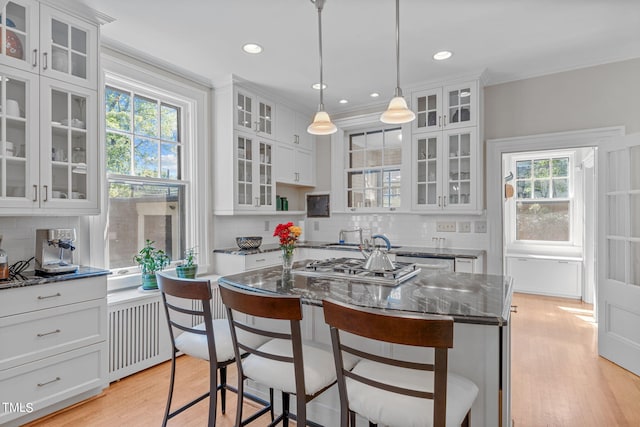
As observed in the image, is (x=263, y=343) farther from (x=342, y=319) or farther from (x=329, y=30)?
(x=329, y=30)

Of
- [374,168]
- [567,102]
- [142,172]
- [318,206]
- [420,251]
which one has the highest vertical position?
[567,102]

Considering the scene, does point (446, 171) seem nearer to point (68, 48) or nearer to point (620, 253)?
point (620, 253)

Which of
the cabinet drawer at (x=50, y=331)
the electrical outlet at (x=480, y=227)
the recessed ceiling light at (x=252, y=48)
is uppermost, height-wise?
the recessed ceiling light at (x=252, y=48)

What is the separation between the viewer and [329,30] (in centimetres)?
281

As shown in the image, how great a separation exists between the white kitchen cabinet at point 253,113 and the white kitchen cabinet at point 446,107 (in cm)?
176

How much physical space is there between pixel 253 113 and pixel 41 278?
106 inches

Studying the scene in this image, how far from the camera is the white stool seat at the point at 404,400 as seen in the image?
4.05ft

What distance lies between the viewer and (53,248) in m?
2.50

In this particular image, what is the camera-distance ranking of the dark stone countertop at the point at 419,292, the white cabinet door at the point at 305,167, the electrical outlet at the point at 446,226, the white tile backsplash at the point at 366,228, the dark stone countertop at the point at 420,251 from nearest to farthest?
1. the dark stone countertop at the point at 419,292
2. the dark stone countertop at the point at 420,251
3. the white tile backsplash at the point at 366,228
4. the electrical outlet at the point at 446,226
5. the white cabinet door at the point at 305,167

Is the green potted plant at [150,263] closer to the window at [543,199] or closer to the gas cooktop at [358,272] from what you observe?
the gas cooktop at [358,272]

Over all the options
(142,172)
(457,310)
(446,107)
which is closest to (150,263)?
(142,172)

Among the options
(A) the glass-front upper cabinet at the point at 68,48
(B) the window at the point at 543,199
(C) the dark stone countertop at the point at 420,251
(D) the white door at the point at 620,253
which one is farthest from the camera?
(B) the window at the point at 543,199

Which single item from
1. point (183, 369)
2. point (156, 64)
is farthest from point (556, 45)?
point (183, 369)

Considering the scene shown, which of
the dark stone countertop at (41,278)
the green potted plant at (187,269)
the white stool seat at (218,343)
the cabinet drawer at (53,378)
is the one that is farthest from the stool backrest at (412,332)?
the green potted plant at (187,269)
